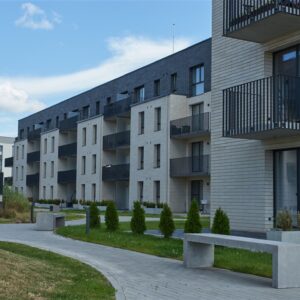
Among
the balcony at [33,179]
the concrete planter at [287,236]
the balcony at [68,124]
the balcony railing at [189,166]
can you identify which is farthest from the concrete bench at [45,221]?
the balcony at [33,179]

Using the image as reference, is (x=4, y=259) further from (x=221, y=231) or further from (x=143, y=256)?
(x=221, y=231)

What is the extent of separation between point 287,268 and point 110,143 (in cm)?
→ 4369

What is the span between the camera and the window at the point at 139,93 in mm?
48375

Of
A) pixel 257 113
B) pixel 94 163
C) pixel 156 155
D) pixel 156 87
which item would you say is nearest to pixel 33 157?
pixel 94 163

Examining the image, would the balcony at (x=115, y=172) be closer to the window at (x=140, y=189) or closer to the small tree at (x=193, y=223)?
the window at (x=140, y=189)

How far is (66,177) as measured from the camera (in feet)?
201

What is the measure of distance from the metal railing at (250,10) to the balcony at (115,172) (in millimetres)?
32403

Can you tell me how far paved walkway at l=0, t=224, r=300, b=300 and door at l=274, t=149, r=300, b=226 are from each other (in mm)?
4948

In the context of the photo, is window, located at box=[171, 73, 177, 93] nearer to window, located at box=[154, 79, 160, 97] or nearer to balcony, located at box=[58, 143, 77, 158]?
window, located at box=[154, 79, 160, 97]

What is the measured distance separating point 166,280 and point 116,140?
137ft

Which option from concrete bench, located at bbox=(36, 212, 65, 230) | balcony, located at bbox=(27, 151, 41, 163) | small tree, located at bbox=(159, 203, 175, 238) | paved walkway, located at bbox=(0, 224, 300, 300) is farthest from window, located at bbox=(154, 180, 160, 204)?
paved walkway, located at bbox=(0, 224, 300, 300)

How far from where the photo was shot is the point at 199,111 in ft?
137

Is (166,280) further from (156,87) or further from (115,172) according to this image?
(115,172)

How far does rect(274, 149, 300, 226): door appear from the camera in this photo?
15.8m
